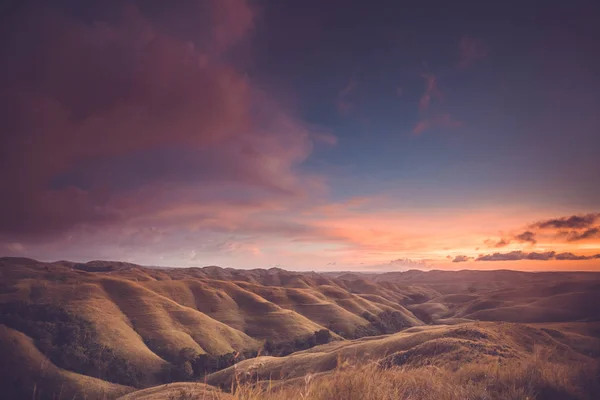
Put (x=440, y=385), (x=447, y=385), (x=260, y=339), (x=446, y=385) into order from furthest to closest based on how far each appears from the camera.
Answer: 1. (x=260, y=339)
2. (x=446, y=385)
3. (x=447, y=385)
4. (x=440, y=385)

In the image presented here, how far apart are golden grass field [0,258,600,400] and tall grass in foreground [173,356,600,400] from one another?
0.15 feet

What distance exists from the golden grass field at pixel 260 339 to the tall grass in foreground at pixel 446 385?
0.15 feet

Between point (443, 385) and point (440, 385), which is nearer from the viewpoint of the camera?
point (440, 385)

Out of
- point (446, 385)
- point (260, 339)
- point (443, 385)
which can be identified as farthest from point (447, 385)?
point (260, 339)

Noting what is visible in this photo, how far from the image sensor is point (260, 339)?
4779 inches

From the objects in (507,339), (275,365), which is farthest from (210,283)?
(507,339)

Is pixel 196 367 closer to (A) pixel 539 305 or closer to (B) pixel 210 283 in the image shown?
(B) pixel 210 283

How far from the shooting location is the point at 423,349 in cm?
3403

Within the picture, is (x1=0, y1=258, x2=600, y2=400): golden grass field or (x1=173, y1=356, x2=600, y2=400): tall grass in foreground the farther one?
(x1=0, y1=258, x2=600, y2=400): golden grass field

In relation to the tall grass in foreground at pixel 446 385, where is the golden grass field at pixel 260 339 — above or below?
below

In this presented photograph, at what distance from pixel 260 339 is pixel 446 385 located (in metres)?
124

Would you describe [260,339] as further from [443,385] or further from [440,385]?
[440,385]

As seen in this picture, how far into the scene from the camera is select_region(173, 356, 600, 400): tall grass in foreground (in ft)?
Result: 19.3

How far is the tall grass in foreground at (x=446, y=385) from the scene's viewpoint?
19.3 ft
